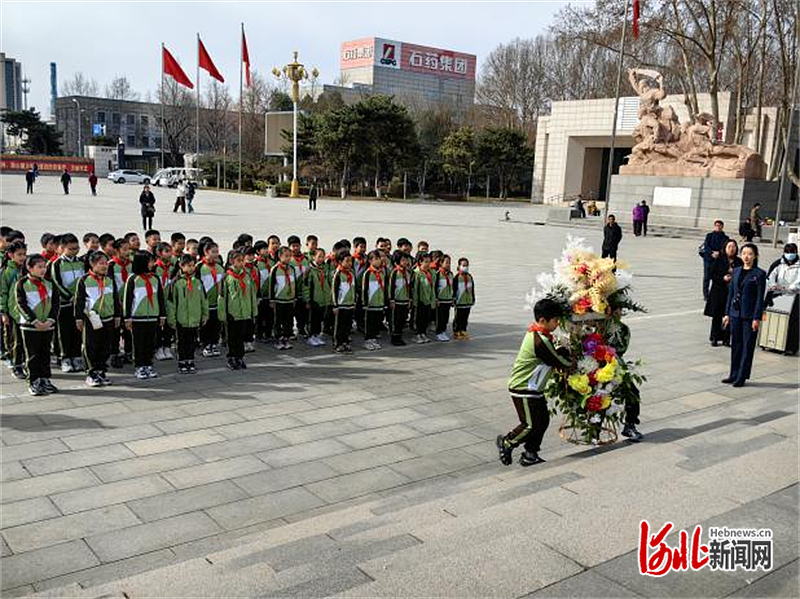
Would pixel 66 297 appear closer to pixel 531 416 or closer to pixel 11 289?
pixel 11 289

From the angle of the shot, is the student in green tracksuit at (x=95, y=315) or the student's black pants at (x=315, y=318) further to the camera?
the student's black pants at (x=315, y=318)

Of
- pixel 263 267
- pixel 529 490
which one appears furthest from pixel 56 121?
pixel 529 490

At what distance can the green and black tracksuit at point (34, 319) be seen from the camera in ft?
25.4

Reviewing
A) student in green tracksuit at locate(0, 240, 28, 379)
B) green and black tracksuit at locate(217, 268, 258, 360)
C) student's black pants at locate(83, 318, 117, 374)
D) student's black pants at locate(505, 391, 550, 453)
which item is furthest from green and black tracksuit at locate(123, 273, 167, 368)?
student's black pants at locate(505, 391, 550, 453)

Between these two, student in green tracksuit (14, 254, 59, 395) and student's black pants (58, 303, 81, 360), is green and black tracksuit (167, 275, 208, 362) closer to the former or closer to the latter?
student's black pants (58, 303, 81, 360)

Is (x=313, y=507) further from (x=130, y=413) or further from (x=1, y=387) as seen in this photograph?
(x=1, y=387)

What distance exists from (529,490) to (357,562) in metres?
1.72

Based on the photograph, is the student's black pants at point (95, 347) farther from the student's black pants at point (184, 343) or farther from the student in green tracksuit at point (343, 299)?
the student in green tracksuit at point (343, 299)

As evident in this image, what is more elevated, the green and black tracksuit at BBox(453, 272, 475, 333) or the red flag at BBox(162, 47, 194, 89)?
the red flag at BBox(162, 47, 194, 89)

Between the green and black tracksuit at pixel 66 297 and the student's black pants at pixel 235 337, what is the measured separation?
182cm

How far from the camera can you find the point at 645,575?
3.92 meters

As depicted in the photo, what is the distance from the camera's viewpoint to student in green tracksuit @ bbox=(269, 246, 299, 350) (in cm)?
1014

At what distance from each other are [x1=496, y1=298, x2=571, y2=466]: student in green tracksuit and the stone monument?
28289mm

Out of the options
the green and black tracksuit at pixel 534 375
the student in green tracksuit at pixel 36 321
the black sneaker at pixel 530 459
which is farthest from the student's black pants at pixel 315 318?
the green and black tracksuit at pixel 534 375
